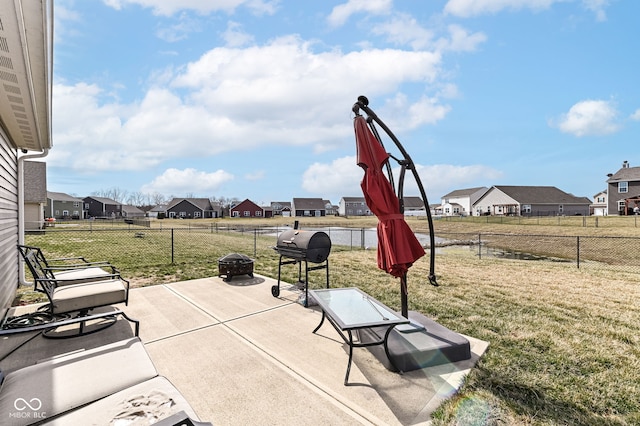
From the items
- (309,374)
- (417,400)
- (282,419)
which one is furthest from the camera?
(309,374)

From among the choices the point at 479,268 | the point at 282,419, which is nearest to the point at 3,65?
the point at 282,419

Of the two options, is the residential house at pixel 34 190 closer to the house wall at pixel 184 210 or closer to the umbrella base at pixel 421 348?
the umbrella base at pixel 421 348

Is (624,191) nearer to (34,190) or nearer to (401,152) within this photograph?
(401,152)

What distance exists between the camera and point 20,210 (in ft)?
21.1

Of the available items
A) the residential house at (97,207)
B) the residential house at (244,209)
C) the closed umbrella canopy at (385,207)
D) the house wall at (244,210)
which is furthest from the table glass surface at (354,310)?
the residential house at (97,207)

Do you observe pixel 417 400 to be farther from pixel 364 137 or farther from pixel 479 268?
pixel 479 268


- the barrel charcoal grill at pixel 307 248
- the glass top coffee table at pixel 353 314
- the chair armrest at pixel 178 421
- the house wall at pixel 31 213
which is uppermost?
the house wall at pixel 31 213

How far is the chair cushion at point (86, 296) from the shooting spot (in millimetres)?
3789

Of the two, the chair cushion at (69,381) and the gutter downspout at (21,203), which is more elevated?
the gutter downspout at (21,203)

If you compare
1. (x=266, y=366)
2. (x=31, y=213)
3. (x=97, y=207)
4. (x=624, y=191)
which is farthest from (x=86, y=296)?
(x=97, y=207)

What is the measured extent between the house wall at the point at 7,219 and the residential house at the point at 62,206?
5645 cm

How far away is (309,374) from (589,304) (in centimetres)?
536

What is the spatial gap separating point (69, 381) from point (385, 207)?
Answer: 298 centimetres

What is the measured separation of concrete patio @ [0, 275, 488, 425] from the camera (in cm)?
249
